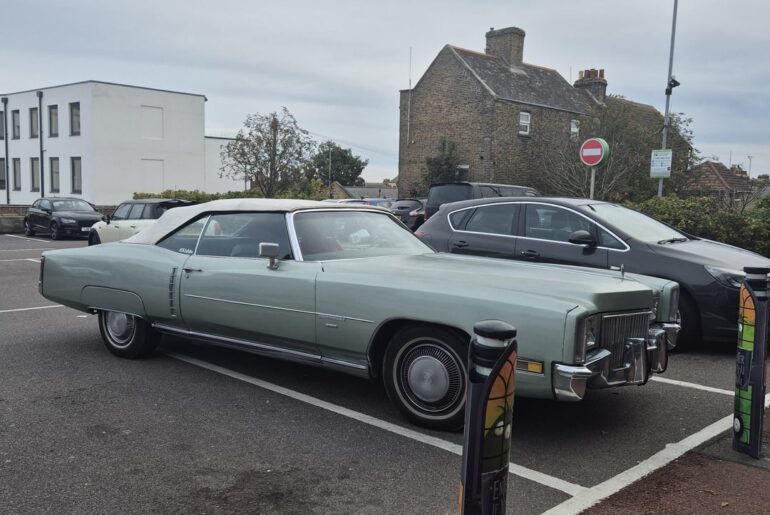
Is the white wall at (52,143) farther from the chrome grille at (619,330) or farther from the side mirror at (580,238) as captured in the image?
the chrome grille at (619,330)

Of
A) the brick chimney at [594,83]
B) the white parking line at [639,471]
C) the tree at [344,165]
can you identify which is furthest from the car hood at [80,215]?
the tree at [344,165]

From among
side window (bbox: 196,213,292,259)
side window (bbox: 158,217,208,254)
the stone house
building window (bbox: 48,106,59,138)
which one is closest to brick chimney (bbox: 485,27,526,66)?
the stone house

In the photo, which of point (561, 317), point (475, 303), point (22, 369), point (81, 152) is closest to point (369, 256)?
point (475, 303)

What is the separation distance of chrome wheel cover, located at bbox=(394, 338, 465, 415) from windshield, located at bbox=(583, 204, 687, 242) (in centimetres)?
377

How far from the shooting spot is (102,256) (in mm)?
6145

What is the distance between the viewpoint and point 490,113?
31.7m

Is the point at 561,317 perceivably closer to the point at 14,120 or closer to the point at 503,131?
the point at 503,131

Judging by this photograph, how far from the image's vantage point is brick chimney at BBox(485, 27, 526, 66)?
35.1 metres

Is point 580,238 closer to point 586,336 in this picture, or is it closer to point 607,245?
point 607,245

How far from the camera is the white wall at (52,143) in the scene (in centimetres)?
3809

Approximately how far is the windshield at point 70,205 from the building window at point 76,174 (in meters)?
17.1

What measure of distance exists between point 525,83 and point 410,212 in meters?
18.9

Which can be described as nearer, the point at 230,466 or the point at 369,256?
the point at 230,466

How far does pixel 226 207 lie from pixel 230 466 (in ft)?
8.70
